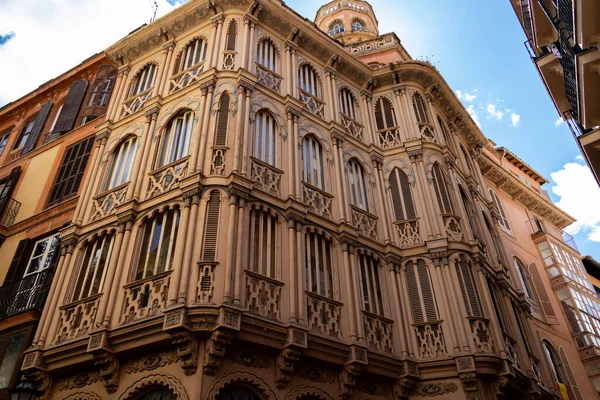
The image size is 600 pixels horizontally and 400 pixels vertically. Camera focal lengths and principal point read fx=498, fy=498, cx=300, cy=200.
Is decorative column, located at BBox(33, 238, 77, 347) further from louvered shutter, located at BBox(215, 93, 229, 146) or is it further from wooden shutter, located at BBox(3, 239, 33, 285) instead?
louvered shutter, located at BBox(215, 93, 229, 146)

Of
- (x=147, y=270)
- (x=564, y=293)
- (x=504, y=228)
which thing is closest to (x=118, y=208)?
(x=147, y=270)

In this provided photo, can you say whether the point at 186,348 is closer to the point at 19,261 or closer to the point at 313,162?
the point at 313,162

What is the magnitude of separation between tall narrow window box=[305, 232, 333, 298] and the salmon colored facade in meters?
7.44

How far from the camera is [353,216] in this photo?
15812 millimetres

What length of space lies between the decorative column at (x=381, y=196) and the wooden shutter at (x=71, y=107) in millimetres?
12085

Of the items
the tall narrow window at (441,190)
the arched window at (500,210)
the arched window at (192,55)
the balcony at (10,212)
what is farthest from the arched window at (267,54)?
the arched window at (500,210)

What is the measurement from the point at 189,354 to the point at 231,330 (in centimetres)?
97

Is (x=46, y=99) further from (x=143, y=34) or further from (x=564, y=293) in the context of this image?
(x=564, y=293)

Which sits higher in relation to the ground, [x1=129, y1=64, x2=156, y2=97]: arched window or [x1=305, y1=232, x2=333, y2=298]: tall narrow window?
[x1=129, y1=64, x2=156, y2=97]: arched window

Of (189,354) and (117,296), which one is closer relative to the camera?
(189,354)

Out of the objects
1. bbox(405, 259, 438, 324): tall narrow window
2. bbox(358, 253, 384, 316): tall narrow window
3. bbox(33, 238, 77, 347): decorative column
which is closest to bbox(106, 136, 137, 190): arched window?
bbox(33, 238, 77, 347): decorative column

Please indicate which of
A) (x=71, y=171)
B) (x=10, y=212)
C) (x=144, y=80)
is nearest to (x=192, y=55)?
(x=144, y=80)

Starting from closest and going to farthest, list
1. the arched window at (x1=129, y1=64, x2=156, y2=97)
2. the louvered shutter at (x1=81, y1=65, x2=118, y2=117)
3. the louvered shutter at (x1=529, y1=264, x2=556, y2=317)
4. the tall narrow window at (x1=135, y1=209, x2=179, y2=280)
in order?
1. the tall narrow window at (x1=135, y1=209, x2=179, y2=280)
2. the arched window at (x1=129, y1=64, x2=156, y2=97)
3. the louvered shutter at (x1=81, y1=65, x2=118, y2=117)
4. the louvered shutter at (x1=529, y1=264, x2=556, y2=317)

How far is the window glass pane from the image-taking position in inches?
511
